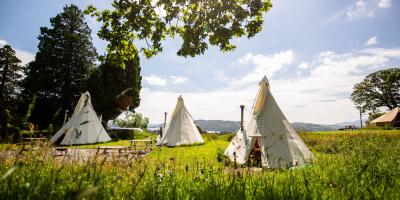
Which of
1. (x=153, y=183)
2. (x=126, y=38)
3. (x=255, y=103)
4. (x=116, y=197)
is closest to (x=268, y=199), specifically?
(x=153, y=183)

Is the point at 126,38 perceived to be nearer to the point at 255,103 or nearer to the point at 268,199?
the point at 268,199

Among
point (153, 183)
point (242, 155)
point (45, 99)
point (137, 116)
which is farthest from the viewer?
point (137, 116)

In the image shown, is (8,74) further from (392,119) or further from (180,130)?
(392,119)

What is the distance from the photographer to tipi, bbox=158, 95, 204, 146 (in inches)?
948

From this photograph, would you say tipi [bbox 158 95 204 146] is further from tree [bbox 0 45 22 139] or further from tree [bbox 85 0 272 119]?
tree [bbox 0 45 22 139]

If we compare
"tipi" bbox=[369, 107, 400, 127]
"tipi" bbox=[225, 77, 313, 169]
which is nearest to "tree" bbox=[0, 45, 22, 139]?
"tipi" bbox=[225, 77, 313, 169]

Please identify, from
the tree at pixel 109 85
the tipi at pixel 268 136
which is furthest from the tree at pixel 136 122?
the tipi at pixel 268 136

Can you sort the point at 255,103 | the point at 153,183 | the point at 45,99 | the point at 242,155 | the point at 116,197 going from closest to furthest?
the point at 116,197 → the point at 153,183 → the point at 242,155 → the point at 255,103 → the point at 45,99

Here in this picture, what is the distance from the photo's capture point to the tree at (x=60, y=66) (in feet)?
123

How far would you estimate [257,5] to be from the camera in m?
7.97

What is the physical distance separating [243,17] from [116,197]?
6262mm

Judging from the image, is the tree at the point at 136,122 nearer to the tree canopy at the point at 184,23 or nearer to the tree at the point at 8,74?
the tree at the point at 8,74

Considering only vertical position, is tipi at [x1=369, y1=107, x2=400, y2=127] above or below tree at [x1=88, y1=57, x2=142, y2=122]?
below

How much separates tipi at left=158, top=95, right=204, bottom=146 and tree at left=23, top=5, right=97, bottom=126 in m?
19.0
